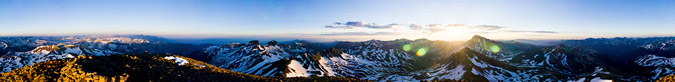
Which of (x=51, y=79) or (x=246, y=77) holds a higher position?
(x=51, y=79)

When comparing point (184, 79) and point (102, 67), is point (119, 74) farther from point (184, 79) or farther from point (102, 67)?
point (184, 79)

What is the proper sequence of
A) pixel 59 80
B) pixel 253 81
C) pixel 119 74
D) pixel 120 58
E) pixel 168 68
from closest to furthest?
pixel 59 80 < pixel 119 74 < pixel 120 58 < pixel 168 68 < pixel 253 81

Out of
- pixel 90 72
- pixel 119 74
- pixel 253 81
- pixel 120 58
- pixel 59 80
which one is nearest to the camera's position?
pixel 59 80

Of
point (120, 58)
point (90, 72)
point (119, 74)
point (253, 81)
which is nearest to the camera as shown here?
point (90, 72)

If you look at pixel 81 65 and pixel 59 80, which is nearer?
pixel 59 80

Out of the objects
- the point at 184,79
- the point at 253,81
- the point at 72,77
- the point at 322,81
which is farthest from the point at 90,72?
the point at 322,81

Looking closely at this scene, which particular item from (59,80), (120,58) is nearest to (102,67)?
(59,80)

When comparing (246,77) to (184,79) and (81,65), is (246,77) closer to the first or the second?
(184,79)

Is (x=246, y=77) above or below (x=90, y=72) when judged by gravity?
below

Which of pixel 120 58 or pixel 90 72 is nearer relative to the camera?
pixel 90 72
